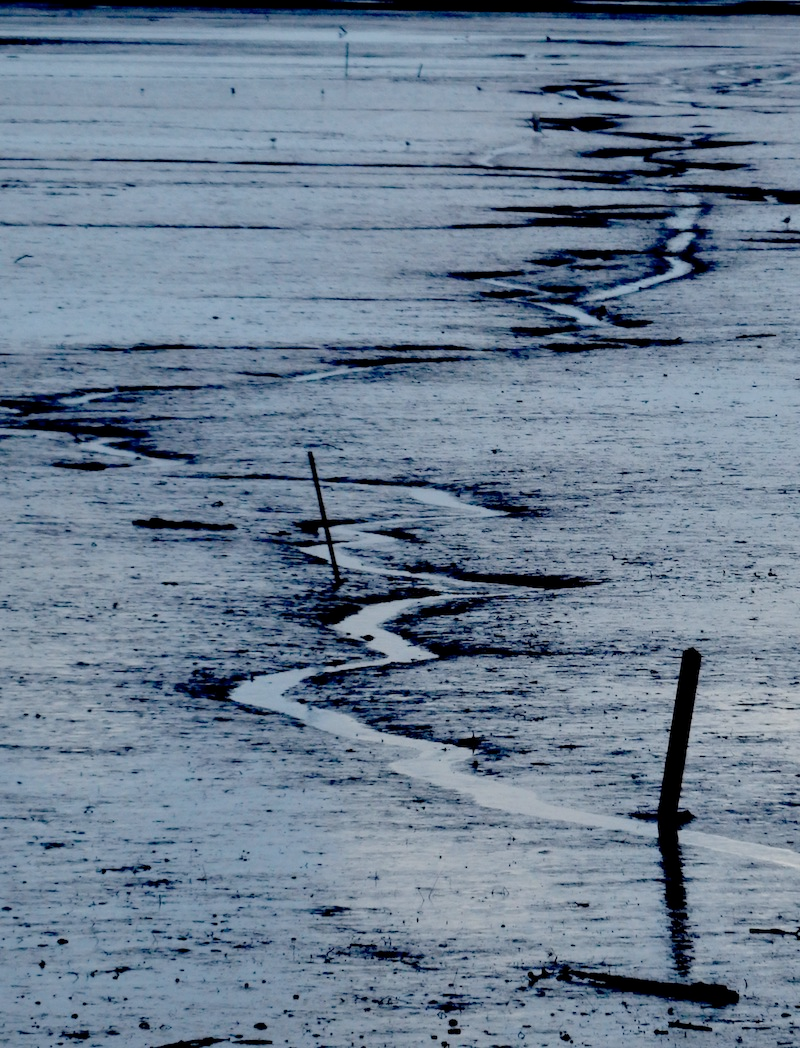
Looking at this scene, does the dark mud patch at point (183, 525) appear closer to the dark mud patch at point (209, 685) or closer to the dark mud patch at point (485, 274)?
the dark mud patch at point (209, 685)

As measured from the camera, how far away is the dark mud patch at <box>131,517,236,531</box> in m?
7.84

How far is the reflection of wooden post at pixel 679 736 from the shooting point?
193 inches

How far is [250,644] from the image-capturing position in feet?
21.4

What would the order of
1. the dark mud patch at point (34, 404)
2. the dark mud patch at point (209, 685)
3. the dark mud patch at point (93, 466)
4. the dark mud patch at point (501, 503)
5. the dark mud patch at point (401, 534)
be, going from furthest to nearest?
the dark mud patch at point (34, 404), the dark mud patch at point (93, 466), the dark mud patch at point (501, 503), the dark mud patch at point (401, 534), the dark mud patch at point (209, 685)

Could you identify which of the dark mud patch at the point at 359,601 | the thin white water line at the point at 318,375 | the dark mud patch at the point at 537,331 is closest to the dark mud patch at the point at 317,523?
the dark mud patch at the point at 359,601

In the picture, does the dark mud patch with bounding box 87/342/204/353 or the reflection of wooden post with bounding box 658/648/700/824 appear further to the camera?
the dark mud patch with bounding box 87/342/204/353

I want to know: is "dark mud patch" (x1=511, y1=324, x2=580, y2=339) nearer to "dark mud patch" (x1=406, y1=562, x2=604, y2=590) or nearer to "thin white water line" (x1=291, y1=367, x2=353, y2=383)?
"thin white water line" (x1=291, y1=367, x2=353, y2=383)

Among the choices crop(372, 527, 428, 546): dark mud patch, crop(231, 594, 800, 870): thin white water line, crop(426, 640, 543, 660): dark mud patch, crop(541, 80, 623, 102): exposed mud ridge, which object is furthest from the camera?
crop(541, 80, 623, 102): exposed mud ridge

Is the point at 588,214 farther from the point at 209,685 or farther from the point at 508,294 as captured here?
the point at 209,685

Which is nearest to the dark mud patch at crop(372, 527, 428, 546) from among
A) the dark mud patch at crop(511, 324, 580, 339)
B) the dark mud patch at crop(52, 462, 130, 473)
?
the dark mud patch at crop(52, 462, 130, 473)

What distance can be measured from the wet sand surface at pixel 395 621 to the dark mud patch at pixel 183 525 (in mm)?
29

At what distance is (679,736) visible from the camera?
16.3 feet

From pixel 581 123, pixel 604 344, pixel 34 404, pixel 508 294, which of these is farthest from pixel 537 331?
pixel 581 123

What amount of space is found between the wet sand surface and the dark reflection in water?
10 millimetres
